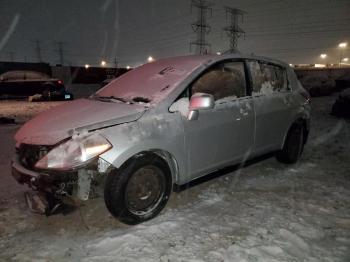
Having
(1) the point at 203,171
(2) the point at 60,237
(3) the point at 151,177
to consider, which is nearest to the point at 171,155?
(3) the point at 151,177

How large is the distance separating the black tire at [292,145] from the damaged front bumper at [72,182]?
10.7 feet

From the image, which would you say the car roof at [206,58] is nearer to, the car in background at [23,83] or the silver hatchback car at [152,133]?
the silver hatchback car at [152,133]

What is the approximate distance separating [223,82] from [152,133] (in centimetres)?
134

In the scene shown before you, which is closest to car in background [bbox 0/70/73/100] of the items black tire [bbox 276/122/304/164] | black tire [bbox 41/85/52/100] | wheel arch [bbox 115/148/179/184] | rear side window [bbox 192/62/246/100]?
black tire [bbox 41/85/52/100]

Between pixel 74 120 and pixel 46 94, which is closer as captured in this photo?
pixel 74 120

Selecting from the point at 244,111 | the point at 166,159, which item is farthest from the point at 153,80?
the point at 244,111

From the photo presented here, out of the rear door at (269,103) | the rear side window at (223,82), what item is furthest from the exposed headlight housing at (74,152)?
the rear door at (269,103)

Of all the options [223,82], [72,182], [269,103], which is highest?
[223,82]

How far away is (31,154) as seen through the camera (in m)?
3.24

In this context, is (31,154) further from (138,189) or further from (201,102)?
(201,102)

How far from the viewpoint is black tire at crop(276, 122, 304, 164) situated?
536 centimetres

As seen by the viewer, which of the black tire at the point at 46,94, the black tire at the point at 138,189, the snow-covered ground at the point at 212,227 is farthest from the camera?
the black tire at the point at 46,94

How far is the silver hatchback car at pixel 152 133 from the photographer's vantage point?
9.97 ft

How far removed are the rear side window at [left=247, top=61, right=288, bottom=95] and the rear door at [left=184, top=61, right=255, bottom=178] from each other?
0.22 meters
